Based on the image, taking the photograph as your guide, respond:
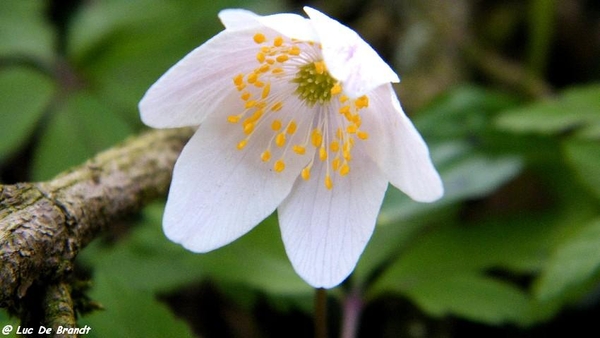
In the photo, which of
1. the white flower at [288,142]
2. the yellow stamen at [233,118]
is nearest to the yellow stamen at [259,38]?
the white flower at [288,142]

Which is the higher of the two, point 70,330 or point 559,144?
point 559,144

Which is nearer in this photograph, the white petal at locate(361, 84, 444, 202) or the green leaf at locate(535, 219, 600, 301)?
the white petal at locate(361, 84, 444, 202)

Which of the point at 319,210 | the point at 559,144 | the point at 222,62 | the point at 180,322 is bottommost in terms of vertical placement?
the point at 180,322

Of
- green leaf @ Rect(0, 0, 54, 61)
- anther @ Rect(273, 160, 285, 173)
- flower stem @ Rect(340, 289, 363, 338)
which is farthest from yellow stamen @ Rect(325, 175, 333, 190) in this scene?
green leaf @ Rect(0, 0, 54, 61)

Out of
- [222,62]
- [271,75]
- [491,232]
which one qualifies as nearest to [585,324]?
[491,232]

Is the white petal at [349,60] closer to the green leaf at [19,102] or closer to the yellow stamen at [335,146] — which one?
the yellow stamen at [335,146]

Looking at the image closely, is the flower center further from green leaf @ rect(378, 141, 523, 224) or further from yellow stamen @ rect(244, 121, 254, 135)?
green leaf @ rect(378, 141, 523, 224)

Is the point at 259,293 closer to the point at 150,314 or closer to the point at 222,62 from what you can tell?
the point at 150,314
